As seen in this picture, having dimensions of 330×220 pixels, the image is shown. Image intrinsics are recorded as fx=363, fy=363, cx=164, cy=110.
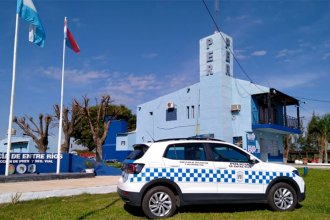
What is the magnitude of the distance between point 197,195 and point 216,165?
0.80 m

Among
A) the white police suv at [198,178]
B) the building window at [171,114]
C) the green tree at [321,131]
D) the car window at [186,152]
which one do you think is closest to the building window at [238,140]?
the building window at [171,114]

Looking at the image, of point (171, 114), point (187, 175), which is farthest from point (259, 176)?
point (171, 114)

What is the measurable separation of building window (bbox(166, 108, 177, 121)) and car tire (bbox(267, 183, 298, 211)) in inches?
883

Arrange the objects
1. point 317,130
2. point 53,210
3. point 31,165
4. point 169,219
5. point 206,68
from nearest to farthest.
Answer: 1. point 169,219
2. point 53,210
3. point 31,165
4. point 206,68
5. point 317,130

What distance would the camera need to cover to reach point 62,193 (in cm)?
1139

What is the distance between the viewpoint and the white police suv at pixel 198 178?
7.59 m

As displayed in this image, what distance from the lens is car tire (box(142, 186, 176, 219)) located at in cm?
751

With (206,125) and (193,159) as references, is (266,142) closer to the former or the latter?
(206,125)

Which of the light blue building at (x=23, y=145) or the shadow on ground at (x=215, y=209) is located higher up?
the light blue building at (x=23, y=145)

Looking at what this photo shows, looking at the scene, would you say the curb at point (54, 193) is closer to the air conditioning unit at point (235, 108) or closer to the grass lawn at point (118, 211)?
the grass lawn at point (118, 211)

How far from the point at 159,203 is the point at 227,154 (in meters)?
1.98

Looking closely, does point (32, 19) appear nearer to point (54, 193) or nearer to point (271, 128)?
point (54, 193)

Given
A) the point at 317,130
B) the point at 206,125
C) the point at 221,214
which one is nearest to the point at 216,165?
the point at 221,214

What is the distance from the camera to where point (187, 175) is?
7.85 metres
